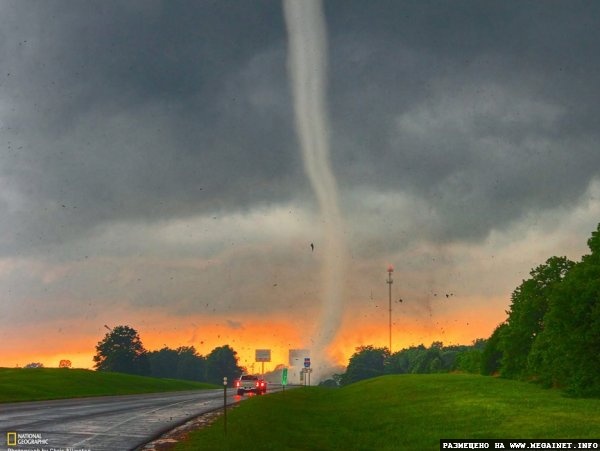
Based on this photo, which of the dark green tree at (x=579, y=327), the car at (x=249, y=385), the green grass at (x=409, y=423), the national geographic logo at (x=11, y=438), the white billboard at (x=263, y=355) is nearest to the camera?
the national geographic logo at (x=11, y=438)

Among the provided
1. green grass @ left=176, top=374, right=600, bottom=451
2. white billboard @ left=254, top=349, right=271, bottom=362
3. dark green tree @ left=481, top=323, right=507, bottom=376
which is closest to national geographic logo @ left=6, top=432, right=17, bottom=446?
green grass @ left=176, top=374, right=600, bottom=451

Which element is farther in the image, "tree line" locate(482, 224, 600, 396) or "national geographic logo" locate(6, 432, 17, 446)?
"tree line" locate(482, 224, 600, 396)

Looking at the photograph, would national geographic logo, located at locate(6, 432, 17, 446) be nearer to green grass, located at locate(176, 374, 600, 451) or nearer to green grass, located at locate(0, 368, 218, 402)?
green grass, located at locate(176, 374, 600, 451)

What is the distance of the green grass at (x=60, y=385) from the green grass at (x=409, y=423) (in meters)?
28.9

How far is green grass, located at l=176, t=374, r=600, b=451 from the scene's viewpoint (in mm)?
26797

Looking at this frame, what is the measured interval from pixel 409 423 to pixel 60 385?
57.1 meters

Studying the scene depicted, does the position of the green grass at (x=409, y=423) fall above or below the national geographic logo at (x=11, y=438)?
below

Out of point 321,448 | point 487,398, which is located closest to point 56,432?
point 321,448

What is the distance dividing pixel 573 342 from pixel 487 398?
7.61 metres

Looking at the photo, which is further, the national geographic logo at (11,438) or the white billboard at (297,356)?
the white billboard at (297,356)

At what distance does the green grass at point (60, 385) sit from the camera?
64.7 meters

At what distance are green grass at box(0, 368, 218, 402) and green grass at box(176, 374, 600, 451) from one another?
28.9 meters

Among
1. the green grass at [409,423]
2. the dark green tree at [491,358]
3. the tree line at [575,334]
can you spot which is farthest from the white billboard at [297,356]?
the green grass at [409,423]

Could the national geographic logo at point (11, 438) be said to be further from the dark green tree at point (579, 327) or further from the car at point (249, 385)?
the car at point (249, 385)
